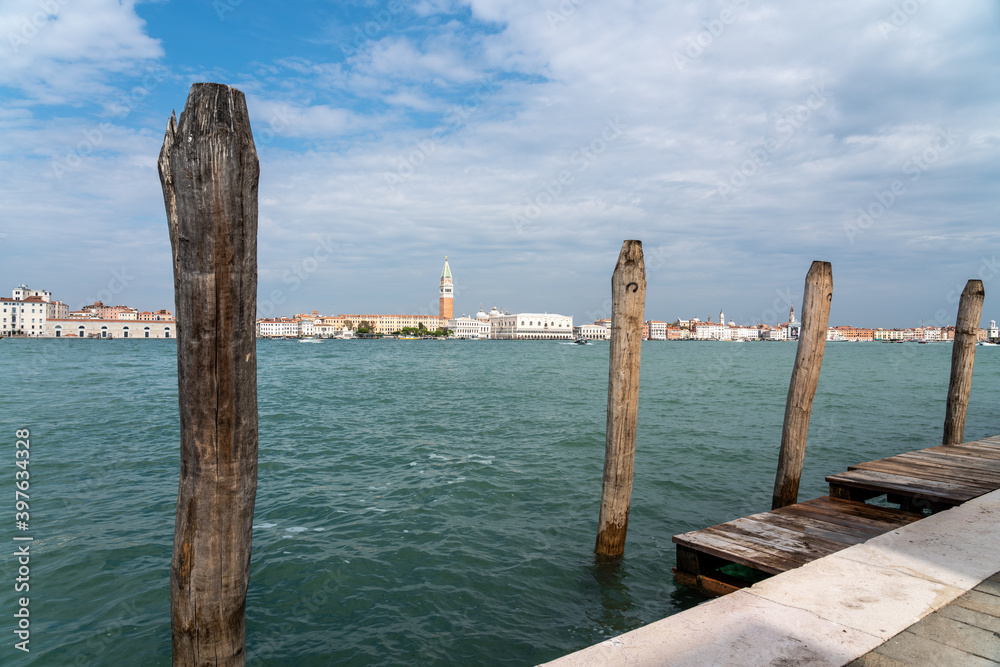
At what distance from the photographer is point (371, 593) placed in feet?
15.6

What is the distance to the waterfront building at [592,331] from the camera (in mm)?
156875

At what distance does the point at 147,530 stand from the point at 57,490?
8.72 feet

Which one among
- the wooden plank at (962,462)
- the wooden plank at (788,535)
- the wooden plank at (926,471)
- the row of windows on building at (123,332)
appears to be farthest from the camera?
the row of windows on building at (123,332)

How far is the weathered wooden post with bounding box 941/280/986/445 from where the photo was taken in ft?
25.8

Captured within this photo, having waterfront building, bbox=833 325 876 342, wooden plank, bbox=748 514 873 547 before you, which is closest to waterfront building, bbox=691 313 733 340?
waterfront building, bbox=833 325 876 342

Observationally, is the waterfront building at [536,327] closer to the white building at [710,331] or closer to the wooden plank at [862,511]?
the white building at [710,331]

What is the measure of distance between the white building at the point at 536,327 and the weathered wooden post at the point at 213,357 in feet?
481

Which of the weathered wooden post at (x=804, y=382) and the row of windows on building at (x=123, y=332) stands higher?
the weathered wooden post at (x=804, y=382)

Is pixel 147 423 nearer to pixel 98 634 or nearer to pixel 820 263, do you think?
pixel 98 634

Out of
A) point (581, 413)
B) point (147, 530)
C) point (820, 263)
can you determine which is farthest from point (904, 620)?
point (581, 413)

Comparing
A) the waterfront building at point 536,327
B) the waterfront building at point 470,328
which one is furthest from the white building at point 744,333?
the waterfront building at point 470,328

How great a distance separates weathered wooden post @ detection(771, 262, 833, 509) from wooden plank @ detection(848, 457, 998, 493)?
2.49 feet

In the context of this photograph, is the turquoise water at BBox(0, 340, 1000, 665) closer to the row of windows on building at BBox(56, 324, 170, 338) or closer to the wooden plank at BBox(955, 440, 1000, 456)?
the wooden plank at BBox(955, 440, 1000, 456)

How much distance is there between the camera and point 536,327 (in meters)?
150
